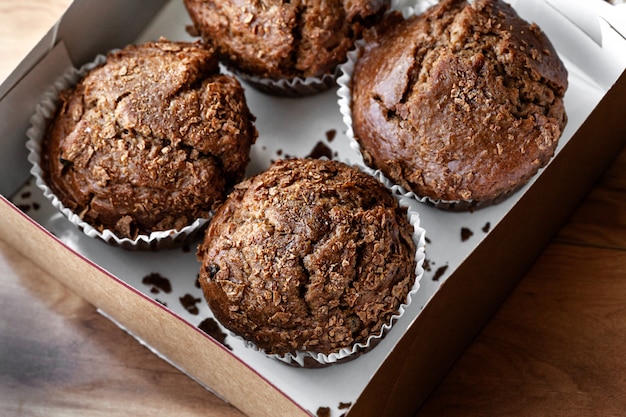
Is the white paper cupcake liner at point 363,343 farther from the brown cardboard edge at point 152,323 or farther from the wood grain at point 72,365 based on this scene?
the wood grain at point 72,365

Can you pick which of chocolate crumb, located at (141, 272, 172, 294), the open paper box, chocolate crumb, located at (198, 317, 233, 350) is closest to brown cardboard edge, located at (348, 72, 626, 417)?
the open paper box

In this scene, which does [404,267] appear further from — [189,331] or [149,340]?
[149,340]

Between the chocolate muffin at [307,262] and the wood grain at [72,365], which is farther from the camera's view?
the wood grain at [72,365]

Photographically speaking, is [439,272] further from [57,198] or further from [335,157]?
[57,198]

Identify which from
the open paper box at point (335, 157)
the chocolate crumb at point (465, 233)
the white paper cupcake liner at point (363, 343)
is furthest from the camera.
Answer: the chocolate crumb at point (465, 233)

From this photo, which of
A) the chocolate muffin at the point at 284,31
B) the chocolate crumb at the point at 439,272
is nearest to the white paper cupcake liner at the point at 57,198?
the chocolate muffin at the point at 284,31

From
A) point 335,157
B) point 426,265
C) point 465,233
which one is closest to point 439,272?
point 426,265

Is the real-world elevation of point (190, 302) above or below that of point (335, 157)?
below
